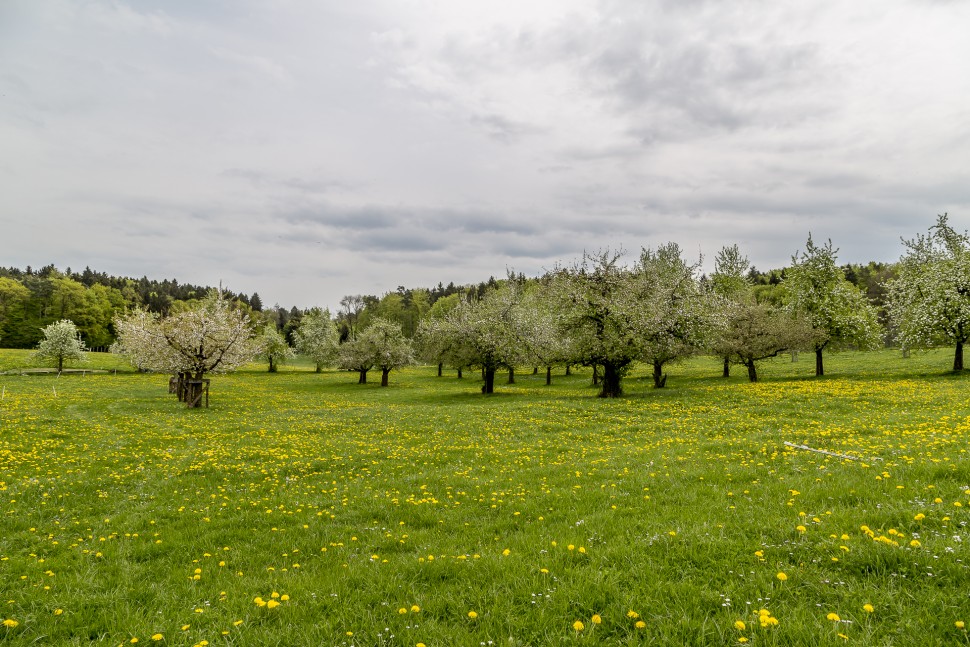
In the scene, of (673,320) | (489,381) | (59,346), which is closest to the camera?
(673,320)

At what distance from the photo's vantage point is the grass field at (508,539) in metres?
5.40

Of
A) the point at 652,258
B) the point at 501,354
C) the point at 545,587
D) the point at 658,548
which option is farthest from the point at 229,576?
the point at 652,258

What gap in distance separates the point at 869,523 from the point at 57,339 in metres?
87.0

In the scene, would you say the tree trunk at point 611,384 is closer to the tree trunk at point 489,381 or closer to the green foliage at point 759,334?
the green foliage at point 759,334

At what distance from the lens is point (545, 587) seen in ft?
20.2

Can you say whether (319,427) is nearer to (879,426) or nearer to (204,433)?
(204,433)

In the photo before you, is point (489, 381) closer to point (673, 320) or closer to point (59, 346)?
point (673, 320)

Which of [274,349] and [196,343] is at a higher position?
[196,343]

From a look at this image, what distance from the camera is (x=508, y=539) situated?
8164 millimetres

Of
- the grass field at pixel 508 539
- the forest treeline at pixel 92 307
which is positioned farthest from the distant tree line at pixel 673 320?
the forest treeline at pixel 92 307

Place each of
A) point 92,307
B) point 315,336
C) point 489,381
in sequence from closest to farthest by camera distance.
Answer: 1. point 489,381
2. point 315,336
3. point 92,307

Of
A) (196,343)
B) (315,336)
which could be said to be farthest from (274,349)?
(196,343)

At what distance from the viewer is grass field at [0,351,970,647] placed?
540cm

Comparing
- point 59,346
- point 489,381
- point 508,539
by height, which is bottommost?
point 489,381
